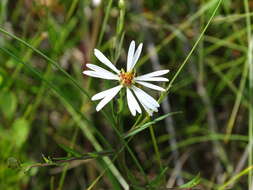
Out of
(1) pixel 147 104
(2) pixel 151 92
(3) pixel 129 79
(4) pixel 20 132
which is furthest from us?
(2) pixel 151 92

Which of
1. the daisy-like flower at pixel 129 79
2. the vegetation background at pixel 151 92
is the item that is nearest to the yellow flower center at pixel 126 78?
the daisy-like flower at pixel 129 79

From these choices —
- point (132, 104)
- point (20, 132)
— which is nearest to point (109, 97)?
point (132, 104)

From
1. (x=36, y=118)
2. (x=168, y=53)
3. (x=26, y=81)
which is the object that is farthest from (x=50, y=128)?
(x=168, y=53)

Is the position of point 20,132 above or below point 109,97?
below

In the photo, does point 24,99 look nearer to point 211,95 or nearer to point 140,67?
point 140,67

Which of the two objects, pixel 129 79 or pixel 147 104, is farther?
pixel 129 79

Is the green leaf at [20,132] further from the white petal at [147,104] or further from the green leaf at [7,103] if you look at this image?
the white petal at [147,104]

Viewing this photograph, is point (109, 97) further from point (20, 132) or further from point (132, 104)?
point (20, 132)
